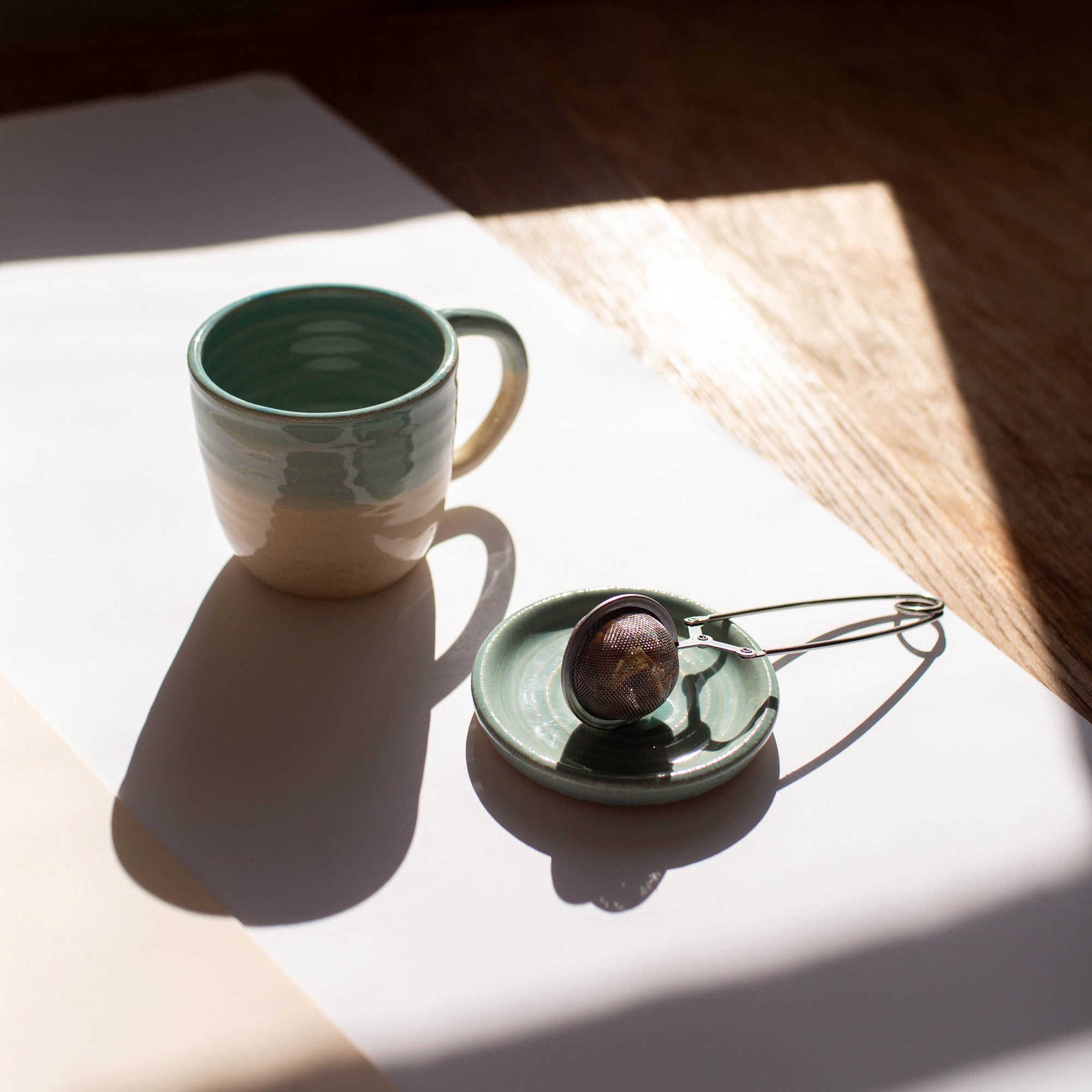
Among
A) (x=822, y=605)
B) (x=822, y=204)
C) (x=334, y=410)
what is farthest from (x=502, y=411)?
(x=822, y=204)

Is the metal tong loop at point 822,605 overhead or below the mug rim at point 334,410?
below

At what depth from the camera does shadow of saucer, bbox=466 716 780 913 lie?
539mm

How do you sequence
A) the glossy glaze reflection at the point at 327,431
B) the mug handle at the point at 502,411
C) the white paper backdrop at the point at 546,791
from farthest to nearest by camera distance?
the mug handle at the point at 502,411
the glossy glaze reflection at the point at 327,431
the white paper backdrop at the point at 546,791

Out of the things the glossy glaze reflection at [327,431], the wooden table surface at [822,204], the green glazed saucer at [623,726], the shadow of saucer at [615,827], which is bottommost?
the shadow of saucer at [615,827]

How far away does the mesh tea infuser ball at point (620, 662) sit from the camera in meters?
0.56

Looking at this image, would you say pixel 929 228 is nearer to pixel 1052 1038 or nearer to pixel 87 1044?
pixel 1052 1038

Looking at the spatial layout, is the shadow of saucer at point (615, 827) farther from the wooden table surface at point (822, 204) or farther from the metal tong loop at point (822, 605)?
the wooden table surface at point (822, 204)

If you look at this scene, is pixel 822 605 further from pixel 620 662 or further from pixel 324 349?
pixel 324 349

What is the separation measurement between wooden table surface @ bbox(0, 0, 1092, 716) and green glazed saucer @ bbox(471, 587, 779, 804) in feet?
0.60

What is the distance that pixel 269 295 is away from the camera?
2.19 ft

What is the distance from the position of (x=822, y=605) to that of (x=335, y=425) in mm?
310

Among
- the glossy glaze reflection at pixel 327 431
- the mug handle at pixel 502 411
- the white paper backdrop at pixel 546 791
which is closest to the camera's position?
the white paper backdrop at pixel 546 791

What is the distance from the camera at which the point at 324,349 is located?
2.30 ft

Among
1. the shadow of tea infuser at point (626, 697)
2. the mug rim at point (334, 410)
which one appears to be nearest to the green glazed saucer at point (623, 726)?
the shadow of tea infuser at point (626, 697)
